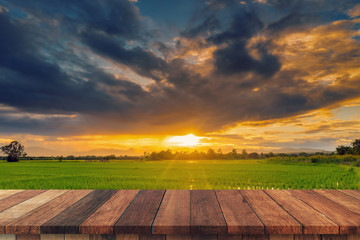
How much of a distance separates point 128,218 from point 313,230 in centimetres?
201

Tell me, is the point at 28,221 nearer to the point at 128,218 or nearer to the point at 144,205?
the point at 128,218

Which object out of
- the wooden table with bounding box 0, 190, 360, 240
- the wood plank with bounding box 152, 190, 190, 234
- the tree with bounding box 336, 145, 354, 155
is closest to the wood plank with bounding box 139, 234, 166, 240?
the wooden table with bounding box 0, 190, 360, 240

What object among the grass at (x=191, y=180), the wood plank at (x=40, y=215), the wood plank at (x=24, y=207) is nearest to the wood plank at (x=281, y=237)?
the wood plank at (x=40, y=215)

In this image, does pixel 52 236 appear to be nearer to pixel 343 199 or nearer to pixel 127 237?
pixel 127 237

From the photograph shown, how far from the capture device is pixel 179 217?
2.87 m

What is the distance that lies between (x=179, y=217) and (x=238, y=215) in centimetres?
70

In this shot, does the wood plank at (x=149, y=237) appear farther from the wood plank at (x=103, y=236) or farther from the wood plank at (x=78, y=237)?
the wood plank at (x=78, y=237)

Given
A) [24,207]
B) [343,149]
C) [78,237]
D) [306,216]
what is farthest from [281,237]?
[343,149]

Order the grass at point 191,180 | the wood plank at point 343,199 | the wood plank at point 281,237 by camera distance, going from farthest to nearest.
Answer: the grass at point 191,180, the wood plank at point 343,199, the wood plank at point 281,237

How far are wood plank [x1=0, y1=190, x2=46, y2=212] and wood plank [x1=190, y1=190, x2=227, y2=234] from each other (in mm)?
2510

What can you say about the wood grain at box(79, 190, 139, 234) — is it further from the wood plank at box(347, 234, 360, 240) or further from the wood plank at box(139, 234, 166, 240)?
the wood plank at box(347, 234, 360, 240)

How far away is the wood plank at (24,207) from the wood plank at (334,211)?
3681 millimetres

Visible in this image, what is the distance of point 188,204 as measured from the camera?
3.39m

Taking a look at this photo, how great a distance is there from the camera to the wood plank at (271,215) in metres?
2.65
